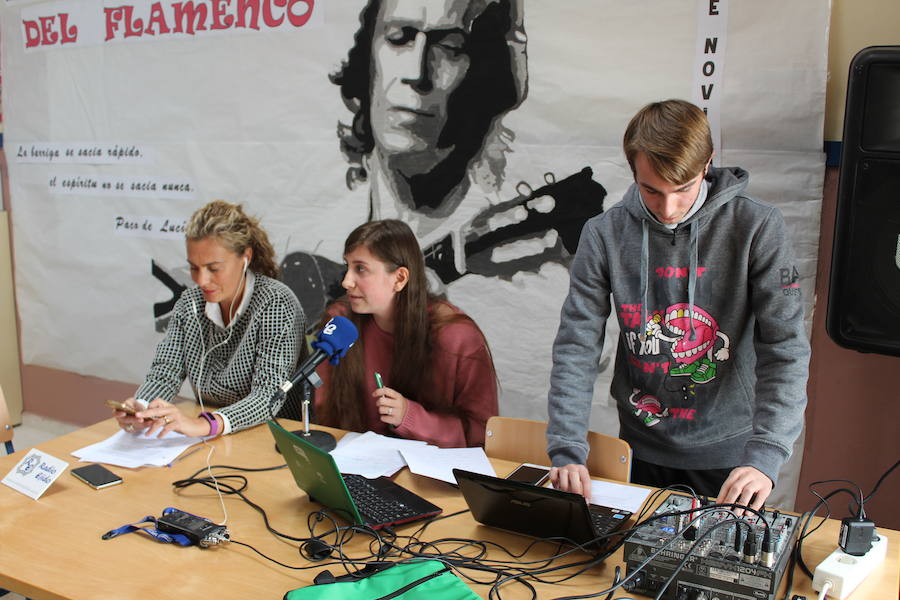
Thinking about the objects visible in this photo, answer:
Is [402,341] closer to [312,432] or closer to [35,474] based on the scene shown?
[312,432]

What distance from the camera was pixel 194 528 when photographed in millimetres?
1473

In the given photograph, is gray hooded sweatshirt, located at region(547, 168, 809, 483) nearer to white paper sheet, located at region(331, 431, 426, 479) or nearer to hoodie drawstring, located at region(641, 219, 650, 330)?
hoodie drawstring, located at region(641, 219, 650, 330)

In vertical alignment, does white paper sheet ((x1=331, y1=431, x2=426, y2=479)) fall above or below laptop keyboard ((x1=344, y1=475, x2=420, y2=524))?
below

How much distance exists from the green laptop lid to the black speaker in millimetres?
1236

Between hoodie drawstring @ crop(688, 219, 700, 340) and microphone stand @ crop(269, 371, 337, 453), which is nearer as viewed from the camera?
hoodie drawstring @ crop(688, 219, 700, 340)

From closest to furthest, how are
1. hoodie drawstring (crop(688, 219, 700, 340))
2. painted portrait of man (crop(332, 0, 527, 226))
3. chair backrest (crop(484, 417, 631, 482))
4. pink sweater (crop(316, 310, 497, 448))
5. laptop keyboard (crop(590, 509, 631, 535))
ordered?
laptop keyboard (crop(590, 509, 631, 535)) < hoodie drawstring (crop(688, 219, 700, 340)) < chair backrest (crop(484, 417, 631, 482)) < pink sweater (crop(316, 310, 497, 448)) < painted portrait of man (crop(332, 0, 527, 226))

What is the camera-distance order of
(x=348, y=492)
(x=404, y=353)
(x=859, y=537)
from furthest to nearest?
(x=404, y=353), (x=348, y=492), (x=859, y=537)

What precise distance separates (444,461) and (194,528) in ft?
1.90

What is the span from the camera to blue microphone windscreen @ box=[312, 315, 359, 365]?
1.81 m

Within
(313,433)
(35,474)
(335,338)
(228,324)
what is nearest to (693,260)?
(335,338)

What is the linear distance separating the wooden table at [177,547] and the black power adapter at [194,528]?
21mm

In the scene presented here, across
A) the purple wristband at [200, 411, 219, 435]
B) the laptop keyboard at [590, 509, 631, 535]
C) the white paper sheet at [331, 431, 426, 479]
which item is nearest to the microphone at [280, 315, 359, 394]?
the white paper sheet at [331, 431, 426, 479]

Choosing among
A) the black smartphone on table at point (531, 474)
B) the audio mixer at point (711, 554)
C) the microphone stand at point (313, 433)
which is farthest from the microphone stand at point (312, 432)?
the audio mixer at point (711, 554)

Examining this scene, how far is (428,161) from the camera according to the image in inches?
110
